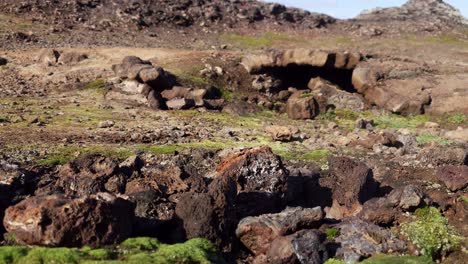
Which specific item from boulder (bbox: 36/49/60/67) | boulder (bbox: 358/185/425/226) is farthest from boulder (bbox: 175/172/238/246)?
boulder (bbox: 36/49/60/67)

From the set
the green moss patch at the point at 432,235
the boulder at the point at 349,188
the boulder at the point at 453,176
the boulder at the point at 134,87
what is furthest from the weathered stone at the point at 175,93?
the green moss patch at the point at 432,235

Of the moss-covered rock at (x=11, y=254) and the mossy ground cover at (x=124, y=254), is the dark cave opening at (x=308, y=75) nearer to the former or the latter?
the mossy ground cover at (x=124, y=254)

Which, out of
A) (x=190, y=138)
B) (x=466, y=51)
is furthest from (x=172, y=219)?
(x=466, y=51)

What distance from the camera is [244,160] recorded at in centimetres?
1555

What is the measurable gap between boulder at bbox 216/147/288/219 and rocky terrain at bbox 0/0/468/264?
41 mm

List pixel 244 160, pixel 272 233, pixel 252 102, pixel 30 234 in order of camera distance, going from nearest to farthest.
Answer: pixel 30 234, pixel 272 233, pixel 244 160, pixel 252 102

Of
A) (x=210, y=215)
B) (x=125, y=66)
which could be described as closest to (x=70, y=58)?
(x=125, y=66)

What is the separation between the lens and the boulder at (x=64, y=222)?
1071cm

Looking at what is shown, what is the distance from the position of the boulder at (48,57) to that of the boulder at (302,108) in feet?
42.7

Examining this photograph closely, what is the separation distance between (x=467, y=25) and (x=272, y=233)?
50010mm

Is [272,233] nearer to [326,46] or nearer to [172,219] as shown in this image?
[172,219]

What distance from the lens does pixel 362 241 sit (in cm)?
1350

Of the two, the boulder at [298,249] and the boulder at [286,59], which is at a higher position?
the boulder at [286,59]

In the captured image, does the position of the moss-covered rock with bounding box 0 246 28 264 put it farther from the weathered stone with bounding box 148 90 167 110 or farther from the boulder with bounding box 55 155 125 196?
the weathered stone with bounding box 148 90 167 110
